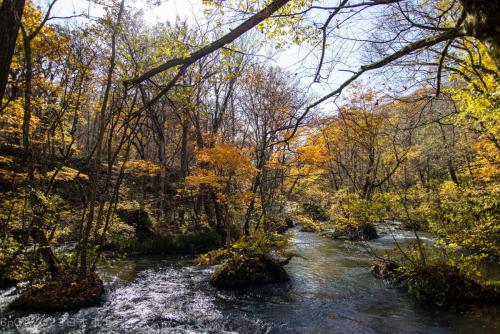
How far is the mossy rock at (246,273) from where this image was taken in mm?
9227

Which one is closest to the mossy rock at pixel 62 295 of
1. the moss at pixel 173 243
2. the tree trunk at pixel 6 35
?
Result: the tree trunk at pixel 6 35

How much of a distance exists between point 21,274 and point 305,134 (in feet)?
38.5

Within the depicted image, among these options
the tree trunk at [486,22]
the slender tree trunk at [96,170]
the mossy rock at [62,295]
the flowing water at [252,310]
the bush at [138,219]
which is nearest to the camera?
the tree trunk at [486,22]

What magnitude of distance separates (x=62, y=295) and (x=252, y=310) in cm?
441

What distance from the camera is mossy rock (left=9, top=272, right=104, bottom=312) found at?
22.3 feet

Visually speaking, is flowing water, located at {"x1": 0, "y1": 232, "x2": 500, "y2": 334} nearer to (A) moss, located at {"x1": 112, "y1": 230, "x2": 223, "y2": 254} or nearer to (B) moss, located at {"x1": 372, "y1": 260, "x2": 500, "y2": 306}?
(B) moss, located at {"x1": 372, "y1": 260, "x2": 500, "y2": 306}

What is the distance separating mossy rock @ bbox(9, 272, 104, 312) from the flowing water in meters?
0.24

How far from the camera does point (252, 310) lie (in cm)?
755

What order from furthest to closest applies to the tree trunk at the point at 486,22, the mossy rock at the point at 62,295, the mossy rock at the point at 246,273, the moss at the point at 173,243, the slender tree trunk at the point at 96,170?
the moss at the point at 173,243, the mossy rock at the point at 246,273, the slender tree trunk at the point at 96,170, the mossy rock at the point at 62,295, the tree trunk at the point at 486,22

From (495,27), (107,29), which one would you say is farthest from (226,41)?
(107,29)

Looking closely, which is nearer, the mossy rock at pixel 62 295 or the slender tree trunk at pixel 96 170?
the mossy rock at pixel 62 295

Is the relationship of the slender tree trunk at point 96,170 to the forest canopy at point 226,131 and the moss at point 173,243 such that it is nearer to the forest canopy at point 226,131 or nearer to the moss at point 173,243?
the forest canopy at point 226,131

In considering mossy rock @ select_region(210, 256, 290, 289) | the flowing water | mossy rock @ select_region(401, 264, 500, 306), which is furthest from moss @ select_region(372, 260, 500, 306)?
mossy rock @ select_region(210, 256, 290, 289)

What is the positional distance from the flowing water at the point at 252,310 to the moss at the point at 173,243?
8.05ft
